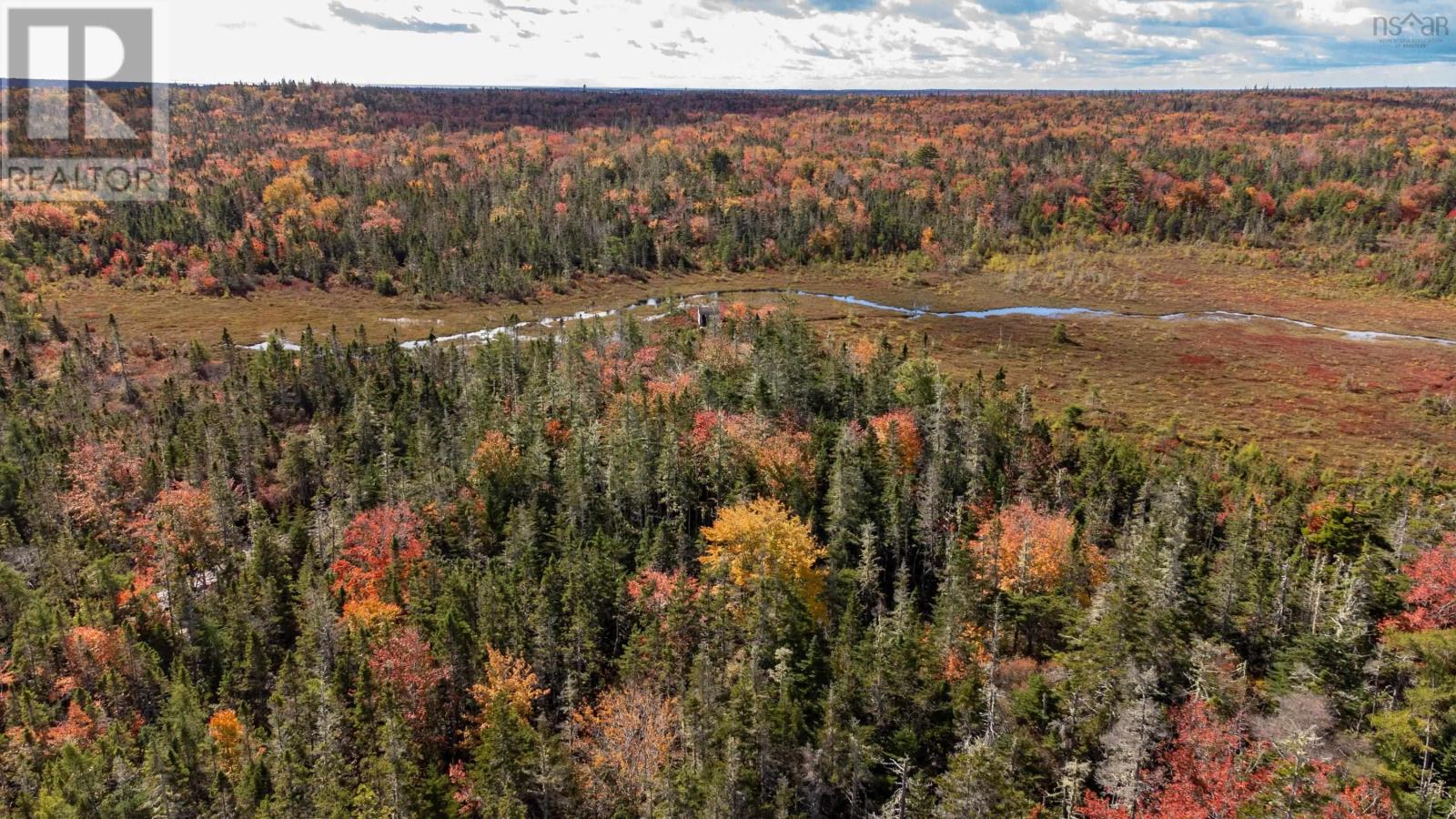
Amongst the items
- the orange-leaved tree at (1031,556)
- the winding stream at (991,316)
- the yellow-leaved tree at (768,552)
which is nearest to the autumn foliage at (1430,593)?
the orange-leaved tree at (1031,556)

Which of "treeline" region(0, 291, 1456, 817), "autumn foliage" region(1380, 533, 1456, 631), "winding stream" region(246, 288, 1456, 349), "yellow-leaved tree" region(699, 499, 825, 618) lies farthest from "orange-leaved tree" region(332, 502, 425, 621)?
"autumn foliage" region(1380, 533, 1456, 631)

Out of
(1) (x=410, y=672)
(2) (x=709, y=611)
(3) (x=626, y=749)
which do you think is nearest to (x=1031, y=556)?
(2) (x=709, y=611)

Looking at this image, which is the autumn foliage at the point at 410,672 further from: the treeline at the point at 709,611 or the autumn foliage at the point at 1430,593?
the autumn foliage at the point at 1430,593

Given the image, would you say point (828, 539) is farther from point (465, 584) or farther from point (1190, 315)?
point (1190, 315)

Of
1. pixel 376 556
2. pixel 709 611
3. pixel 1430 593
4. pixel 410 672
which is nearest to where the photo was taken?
pixel 1430 593

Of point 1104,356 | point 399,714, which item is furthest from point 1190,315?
point 399,714

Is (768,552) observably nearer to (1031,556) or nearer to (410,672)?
(1031,556)
